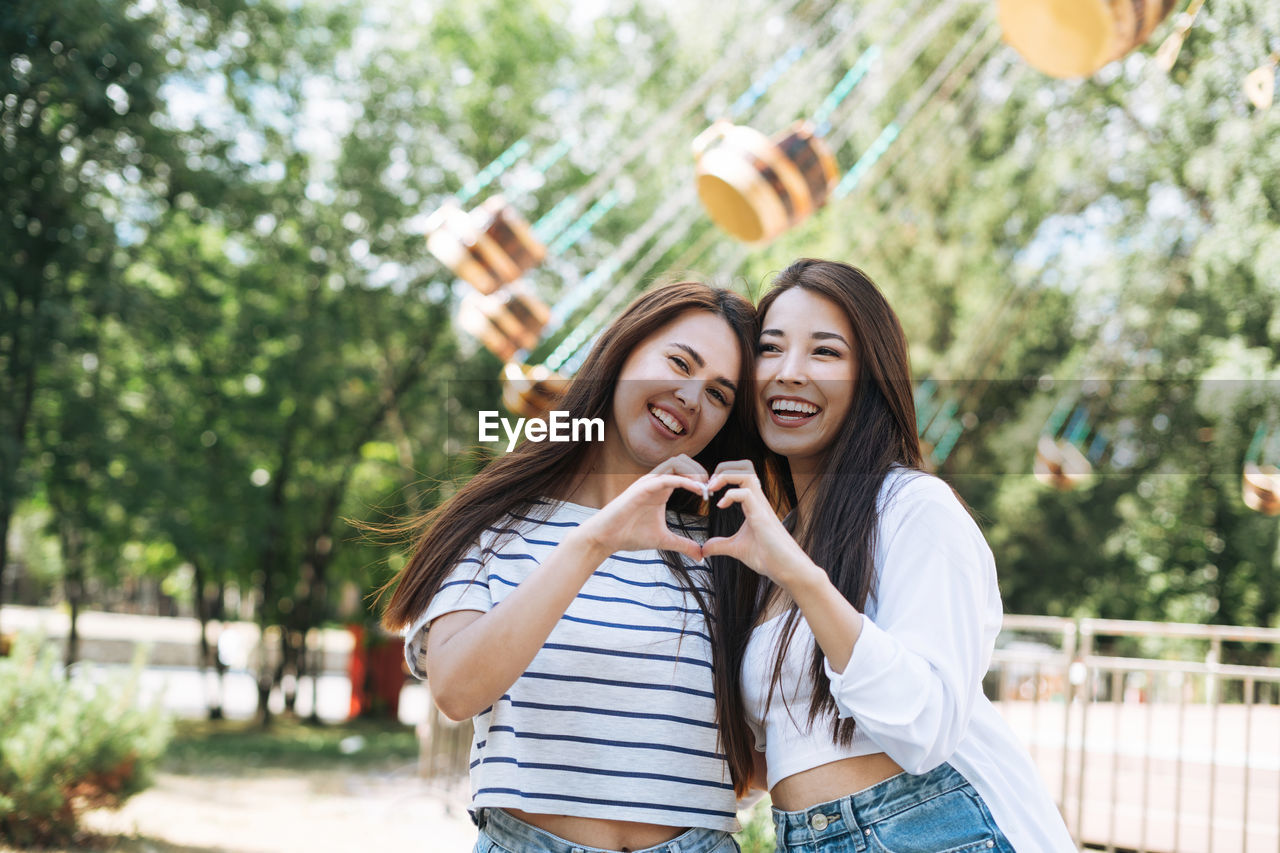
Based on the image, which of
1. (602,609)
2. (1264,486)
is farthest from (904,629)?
(1264,486)

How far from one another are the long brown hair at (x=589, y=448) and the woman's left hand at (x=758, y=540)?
356 mm

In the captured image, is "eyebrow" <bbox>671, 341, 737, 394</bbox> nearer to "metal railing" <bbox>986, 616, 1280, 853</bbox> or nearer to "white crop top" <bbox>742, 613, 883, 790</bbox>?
"white crop top" <bbox>742, 613, 883, 790</bbox>

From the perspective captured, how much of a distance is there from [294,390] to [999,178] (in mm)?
9274

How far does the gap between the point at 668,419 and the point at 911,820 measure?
0.70 m

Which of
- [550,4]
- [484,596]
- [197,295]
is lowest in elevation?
[484,596]

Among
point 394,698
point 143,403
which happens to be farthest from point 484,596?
point 394,698

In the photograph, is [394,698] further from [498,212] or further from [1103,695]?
[498,212]

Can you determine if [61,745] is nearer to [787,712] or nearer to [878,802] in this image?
[787,712]

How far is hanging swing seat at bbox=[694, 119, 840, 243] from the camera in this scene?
406cm

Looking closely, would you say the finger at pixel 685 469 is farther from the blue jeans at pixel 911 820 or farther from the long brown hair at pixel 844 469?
the blue jeans at pixel 911 820

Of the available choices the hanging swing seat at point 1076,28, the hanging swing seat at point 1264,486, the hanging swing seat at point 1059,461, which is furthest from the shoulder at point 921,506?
the hanging swing seat at point 1059,461

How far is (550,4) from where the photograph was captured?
16.9 metres

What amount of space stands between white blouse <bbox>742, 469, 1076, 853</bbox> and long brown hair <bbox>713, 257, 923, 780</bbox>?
0.03 meters

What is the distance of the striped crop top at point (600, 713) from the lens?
1.62 metres
